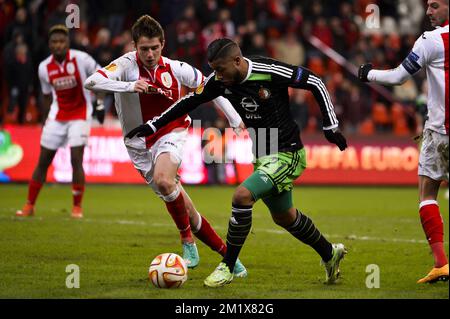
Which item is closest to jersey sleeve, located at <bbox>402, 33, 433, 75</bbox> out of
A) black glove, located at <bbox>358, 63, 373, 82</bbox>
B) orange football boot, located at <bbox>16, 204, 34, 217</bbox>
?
black glove, located at <bbox>358, 63, 373, 82</bbox>

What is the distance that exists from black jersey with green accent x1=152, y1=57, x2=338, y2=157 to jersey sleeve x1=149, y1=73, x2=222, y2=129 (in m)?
0.01

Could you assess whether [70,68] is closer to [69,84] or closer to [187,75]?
[69,84]

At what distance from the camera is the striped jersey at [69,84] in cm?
1332

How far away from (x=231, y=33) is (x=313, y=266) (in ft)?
46.2

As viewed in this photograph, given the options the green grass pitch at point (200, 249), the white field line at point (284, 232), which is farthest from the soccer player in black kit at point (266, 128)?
the white field line at point (284, 232)

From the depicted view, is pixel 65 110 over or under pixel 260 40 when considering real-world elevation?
under

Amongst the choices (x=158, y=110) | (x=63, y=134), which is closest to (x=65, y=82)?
(x=63, y=134)

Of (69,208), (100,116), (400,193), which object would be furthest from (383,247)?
(400,193)

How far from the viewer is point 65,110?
44.3 ft

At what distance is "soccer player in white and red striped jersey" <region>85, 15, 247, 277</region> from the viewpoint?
8.63 meters

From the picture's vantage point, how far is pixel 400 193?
19.6 meters

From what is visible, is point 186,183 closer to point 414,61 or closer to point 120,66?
point 120,66

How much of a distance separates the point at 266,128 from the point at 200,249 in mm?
3089

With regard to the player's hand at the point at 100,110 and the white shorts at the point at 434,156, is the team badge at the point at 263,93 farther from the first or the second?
the player's hand at the point at 100,110
